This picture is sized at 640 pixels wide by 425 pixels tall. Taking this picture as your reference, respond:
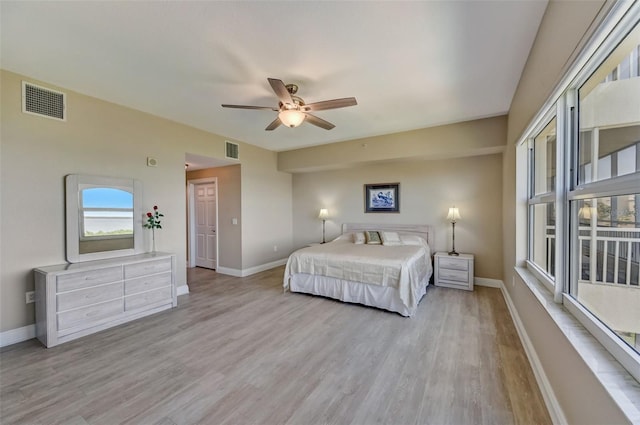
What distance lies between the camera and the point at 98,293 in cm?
289

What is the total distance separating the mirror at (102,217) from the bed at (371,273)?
234 centimetres

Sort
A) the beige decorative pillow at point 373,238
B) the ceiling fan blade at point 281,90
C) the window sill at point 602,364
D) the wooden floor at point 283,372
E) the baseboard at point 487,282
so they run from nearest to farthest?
the window sill at point 602,364, the wooden floor at point 283,372, the ceiling fan blade at point 281,90, the baseboard at point 487,282, the beige decorative pillow at point 373,238

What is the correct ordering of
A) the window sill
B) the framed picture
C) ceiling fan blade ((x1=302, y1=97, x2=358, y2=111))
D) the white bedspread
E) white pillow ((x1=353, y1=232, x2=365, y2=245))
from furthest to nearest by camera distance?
the framed picture → white pillow ((x1=353, y1=232, x2=365, y2=245)) → the white bedspread → ceiling fan blade ((x1=302, y1=97, x2=358, y2=111)) → the window sill

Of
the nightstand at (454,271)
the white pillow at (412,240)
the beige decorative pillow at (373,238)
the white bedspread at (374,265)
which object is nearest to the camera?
the white bedspread at (374,265)

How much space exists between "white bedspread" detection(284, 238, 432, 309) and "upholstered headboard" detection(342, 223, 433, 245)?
0.47 meters

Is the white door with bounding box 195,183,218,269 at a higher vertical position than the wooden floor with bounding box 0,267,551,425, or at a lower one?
higher

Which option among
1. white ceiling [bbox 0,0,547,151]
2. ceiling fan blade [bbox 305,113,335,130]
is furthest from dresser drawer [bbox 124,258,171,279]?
ceiling fan blade [bbox 305,113,335,130]

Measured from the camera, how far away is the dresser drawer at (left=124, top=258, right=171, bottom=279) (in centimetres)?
316

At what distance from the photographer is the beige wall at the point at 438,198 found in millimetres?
4398

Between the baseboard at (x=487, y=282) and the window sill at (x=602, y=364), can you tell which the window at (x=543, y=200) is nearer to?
the window sill at (x=602, y=364)

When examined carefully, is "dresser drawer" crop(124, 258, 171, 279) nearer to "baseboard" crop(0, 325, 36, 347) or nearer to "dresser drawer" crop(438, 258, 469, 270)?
"baseboard" crop(0, 325, 36, 347)

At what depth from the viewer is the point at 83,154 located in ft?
10.3

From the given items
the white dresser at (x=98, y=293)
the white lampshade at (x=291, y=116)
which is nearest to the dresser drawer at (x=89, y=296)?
Result: the white dresser at (x=98, y=293)

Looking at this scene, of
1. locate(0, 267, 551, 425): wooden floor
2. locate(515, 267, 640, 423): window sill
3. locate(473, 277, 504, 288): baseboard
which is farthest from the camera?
locate(473, 277, 504, 288): baseboard
